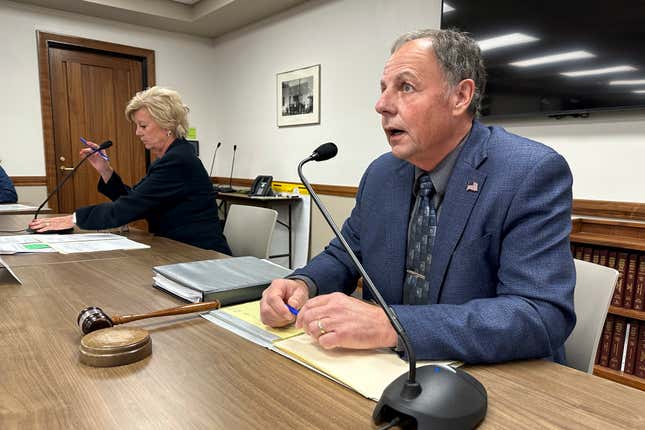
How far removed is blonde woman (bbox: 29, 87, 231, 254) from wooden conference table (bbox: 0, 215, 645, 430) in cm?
114

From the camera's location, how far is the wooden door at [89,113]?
14.0ft

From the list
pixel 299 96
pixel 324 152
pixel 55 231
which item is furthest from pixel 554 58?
pixel 55 231

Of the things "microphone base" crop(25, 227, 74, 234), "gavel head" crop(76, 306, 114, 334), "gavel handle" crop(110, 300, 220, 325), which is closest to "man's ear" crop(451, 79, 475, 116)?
"gavel handle" crop(110, 300, 220, 325)

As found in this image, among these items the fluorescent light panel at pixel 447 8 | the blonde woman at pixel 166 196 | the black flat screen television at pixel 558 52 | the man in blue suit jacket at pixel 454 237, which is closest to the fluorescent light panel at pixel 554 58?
the black flat screen television at pixel 558 52

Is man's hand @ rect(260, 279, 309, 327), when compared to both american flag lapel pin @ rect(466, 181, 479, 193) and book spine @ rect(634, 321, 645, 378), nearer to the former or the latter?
american flag lapel pin @ rect(466, 181, 479, 193)

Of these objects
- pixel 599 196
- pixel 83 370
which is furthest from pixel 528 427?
pixel 599 196

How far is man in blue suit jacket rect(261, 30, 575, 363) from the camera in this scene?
72cm

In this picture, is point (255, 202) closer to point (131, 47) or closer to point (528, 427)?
point (131, 47)

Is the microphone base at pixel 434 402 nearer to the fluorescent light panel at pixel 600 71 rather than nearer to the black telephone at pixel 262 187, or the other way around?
the fluorescent light panel at pixel 600 71

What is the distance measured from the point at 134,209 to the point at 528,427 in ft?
6.03

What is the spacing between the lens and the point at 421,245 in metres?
1.04

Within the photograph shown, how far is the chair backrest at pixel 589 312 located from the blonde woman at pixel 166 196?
5.02ft

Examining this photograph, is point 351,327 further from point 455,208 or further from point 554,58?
point 554,58

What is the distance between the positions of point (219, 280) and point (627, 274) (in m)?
1.78
